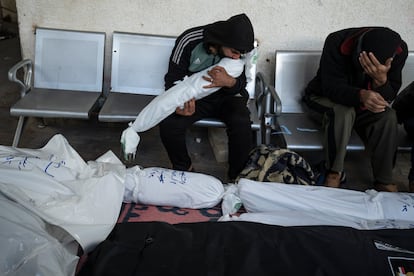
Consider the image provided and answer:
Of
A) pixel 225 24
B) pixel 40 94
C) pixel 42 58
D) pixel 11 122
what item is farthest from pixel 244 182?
pixel 11 122

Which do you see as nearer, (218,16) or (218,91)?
(218,91)

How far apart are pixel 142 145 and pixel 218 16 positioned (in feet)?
3.56

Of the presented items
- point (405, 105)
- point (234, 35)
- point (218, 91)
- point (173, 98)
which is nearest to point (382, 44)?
point (405, 105)

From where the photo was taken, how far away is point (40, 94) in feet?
8.97

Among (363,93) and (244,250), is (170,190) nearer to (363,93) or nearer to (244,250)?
(244,250)

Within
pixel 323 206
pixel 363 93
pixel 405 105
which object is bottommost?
pixel 323 206

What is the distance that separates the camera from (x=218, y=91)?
2543 mm

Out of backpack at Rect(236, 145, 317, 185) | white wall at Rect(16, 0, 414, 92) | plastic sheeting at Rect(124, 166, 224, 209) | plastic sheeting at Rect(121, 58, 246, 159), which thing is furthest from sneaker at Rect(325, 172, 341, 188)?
white wall at Rect(16, 0, 414, 92)

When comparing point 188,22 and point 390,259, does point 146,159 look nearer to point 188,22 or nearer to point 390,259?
point 188,22

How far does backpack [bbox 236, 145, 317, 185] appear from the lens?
2145 millimetres

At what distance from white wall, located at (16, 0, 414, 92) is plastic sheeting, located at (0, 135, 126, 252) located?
1488mm

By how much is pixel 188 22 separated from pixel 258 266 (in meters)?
2.08

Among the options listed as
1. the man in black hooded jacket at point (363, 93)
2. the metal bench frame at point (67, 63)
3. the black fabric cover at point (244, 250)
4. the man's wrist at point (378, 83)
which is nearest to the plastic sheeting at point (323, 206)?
the black fabric cover at point (244, 250)

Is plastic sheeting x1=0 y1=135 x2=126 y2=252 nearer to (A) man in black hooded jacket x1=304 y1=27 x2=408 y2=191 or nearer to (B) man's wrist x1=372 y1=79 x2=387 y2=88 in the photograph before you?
(A) man in black hooded jacket x1=304 y1=27 x2=408 y2=191
